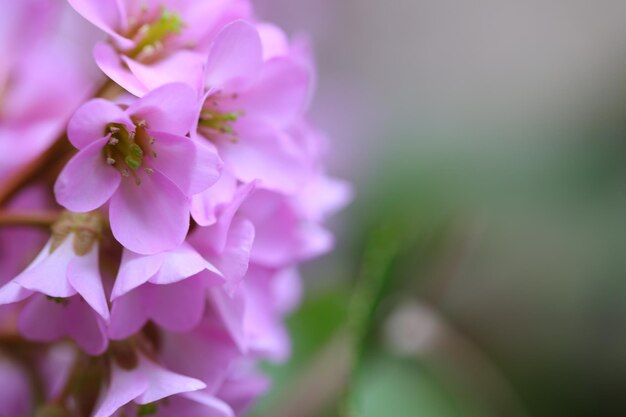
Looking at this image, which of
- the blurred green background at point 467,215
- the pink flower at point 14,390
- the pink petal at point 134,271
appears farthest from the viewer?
the blurred green background at point 467,215

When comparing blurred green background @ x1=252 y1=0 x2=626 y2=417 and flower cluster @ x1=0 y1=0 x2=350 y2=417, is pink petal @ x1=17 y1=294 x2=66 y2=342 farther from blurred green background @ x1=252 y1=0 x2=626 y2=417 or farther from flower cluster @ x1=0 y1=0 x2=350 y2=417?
Result: blurred green background @ x1=252 y1=0 x2=626 y2=417

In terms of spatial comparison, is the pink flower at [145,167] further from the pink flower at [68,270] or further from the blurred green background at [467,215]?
the blurred green background at [467,215]

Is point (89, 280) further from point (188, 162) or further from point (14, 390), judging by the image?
point (14, 390)

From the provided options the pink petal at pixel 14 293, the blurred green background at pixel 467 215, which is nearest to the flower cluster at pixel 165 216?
the pink petal at pixel 14 293

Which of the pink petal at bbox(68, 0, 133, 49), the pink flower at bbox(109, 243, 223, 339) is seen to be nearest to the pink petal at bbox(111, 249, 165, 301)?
the pink flower at bbox(109, 243, 223, 339)

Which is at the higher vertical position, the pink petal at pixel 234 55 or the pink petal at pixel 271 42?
the pink petal at pixel 234 55

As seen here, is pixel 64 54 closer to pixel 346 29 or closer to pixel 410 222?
pixel 410 222
